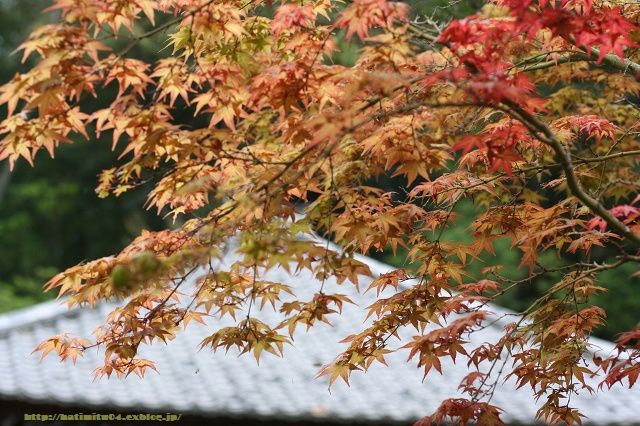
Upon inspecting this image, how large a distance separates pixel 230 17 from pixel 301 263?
0.94 m

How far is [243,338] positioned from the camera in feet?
9.53

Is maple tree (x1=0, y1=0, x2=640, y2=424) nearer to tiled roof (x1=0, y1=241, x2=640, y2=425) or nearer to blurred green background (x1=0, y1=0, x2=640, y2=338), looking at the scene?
tiled roof (x1=0, y1=241, x2=640, y2=425)

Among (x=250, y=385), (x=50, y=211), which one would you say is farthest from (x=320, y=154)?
(x=50, y=211)

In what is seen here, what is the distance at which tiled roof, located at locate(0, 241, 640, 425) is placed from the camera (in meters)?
6.34

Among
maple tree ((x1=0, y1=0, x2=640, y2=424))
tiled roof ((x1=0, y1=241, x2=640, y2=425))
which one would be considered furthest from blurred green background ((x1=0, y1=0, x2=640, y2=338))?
maple tree ((x1=0, y1=0, x2=640, y2=424))

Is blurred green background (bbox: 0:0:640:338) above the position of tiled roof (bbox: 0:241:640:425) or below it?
above

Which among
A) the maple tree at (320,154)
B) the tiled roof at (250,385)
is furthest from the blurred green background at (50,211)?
the maple tree at (320,154)

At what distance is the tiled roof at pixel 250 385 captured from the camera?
634 centimetres

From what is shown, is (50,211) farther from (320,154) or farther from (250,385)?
(320,154)

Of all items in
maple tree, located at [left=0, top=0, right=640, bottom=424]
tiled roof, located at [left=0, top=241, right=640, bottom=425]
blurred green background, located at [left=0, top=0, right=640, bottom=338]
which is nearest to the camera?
maple tree, located at [left=0, top=0, right=640, bottom=424]

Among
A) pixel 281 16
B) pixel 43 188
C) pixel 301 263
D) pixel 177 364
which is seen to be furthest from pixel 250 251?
pixel 43 188

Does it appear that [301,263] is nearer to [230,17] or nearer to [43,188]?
[230,17]

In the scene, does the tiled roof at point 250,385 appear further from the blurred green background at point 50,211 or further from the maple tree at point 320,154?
the blurred green background at point 50,211

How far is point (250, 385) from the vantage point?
22.3 ft
